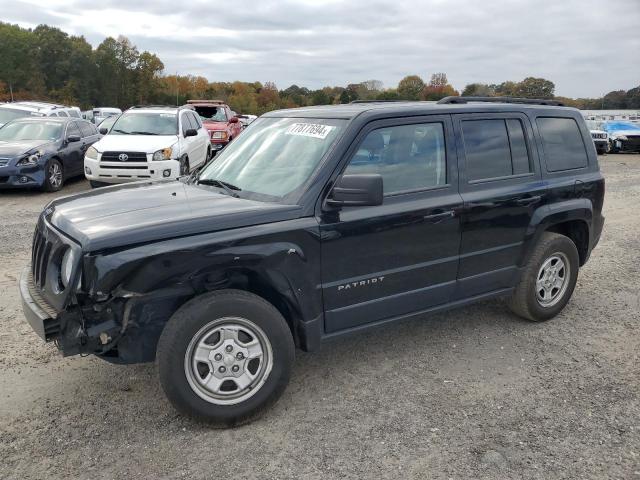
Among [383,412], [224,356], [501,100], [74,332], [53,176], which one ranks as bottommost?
[383,412]


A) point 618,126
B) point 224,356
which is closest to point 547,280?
point 224,356

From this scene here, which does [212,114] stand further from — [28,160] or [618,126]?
[618,126]

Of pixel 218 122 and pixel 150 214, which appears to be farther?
pixel 218 122

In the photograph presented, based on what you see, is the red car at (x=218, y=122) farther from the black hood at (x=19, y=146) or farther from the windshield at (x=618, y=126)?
the windshield at (x=618, y=126)

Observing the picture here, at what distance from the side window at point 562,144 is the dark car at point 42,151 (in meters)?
9.65

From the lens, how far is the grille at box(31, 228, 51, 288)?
3.39m

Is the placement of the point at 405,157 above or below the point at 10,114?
above

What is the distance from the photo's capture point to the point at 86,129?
13.6 m

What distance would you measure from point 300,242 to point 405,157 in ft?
3.52

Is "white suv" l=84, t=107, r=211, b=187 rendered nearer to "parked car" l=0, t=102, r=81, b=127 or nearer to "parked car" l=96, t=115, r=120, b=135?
"parked car" l=96, t=115, r=120, b=135

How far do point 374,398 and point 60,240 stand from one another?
2.17m

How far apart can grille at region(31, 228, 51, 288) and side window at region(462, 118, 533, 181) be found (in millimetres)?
2935

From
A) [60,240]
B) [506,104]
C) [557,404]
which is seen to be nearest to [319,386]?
[557,404]

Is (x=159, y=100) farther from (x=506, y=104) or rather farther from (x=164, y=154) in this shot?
(x=506, y=104)
